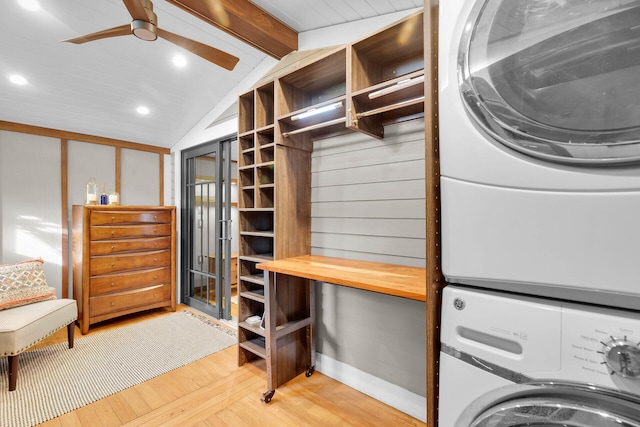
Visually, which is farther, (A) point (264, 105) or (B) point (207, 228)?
(B) point (207, 228)

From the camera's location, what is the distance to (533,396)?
28.0 inches

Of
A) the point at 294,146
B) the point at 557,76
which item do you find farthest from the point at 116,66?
the point at 557,76

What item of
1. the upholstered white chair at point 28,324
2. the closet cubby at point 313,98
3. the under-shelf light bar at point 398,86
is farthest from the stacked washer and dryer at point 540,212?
the upholstered white chair at point 28,324

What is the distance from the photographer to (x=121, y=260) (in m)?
3.33

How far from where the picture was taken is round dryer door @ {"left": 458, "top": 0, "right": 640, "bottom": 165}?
0.60m

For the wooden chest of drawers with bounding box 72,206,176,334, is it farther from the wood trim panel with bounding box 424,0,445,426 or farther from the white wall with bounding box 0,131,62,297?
the wood trim panel with bounding box 424,0,445,426

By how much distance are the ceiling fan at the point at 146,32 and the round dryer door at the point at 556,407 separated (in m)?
2.18

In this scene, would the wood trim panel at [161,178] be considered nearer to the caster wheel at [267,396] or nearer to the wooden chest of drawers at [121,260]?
the wooden chest of drawers at [121,260]

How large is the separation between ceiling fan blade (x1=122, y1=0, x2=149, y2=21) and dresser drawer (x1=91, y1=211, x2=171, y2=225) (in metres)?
2.34

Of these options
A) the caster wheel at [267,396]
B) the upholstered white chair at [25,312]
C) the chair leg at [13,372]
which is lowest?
the caster wheel at [267,396]

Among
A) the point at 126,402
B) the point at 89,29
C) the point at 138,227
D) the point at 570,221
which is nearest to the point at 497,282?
the point at 570,221

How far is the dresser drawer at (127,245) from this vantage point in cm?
315

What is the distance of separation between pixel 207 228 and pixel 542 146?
371cm

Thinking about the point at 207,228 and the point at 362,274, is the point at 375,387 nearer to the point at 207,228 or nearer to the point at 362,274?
the point at 362,274
